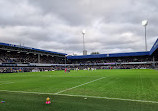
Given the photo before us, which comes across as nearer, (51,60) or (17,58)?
(17,58)

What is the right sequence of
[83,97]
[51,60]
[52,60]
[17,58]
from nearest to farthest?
[83,97]
[17,58]
[51,60]
[52,60]

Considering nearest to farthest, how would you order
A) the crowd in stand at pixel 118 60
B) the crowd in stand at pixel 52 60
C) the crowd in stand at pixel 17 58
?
the crowd in stand at pixel 17 58 < the crowd in stand at pixel 52 60 < the crowd in stand at pixel 118 60

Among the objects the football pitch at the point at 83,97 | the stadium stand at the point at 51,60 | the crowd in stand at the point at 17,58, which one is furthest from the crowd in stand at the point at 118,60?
the football pitch at the point at 83,97

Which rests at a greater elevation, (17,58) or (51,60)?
(17,58)

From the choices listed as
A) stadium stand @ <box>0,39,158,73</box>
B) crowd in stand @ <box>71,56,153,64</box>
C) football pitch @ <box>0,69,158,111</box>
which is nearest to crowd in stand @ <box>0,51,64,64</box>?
stadium stand @ <box>0,39,158,73</box>

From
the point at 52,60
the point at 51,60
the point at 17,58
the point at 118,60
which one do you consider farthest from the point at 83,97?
the point at 118,60

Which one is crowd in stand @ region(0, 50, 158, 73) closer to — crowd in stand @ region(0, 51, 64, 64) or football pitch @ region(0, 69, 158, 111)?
crowd in stand @ region(0, 51, 64, 64)

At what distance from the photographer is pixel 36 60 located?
72750mm

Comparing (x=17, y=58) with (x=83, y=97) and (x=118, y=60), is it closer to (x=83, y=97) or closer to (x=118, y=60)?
(x=83, y=97)

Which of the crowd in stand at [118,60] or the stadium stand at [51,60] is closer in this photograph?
the stadium stand at [51,60]

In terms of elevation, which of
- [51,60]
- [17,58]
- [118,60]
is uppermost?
[17,58]

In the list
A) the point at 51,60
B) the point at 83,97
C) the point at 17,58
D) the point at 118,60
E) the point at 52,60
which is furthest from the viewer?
the point at 118,60

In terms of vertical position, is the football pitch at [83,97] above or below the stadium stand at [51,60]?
below

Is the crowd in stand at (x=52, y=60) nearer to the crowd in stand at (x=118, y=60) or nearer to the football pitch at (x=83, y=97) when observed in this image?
the crowd in stand at (x=118, y=60)
